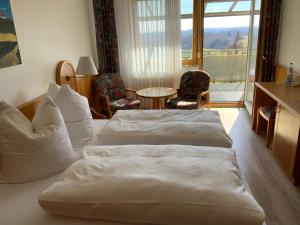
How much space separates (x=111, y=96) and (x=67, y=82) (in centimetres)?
113

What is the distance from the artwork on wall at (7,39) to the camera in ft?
6.40

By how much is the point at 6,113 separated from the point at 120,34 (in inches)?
122

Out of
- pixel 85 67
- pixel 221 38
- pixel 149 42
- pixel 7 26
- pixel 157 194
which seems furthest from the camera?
pixel 221 38

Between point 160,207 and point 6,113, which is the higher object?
point 6,113

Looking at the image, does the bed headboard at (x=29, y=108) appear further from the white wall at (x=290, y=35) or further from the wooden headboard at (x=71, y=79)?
the white wall at (x=290, y=35)

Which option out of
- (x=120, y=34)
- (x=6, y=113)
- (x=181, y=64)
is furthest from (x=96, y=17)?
(x=6, y=113)

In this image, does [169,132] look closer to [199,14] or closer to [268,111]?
[268,111]

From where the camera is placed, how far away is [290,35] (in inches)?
135

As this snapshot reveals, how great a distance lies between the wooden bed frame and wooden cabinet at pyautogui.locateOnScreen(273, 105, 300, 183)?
216 centimetres

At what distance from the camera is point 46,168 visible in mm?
1599

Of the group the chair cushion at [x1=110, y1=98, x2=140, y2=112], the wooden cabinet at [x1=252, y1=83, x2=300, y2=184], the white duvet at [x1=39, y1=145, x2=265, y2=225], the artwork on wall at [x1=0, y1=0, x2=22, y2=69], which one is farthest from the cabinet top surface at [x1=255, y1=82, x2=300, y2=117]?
the artwork on wall at [x1=0, y1=0, x2=22, y2=69]

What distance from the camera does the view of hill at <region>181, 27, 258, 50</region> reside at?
4.54 metres

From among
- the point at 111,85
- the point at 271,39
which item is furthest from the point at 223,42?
the point at 111,85

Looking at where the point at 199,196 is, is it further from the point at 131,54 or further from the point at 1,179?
the point at 131,54
